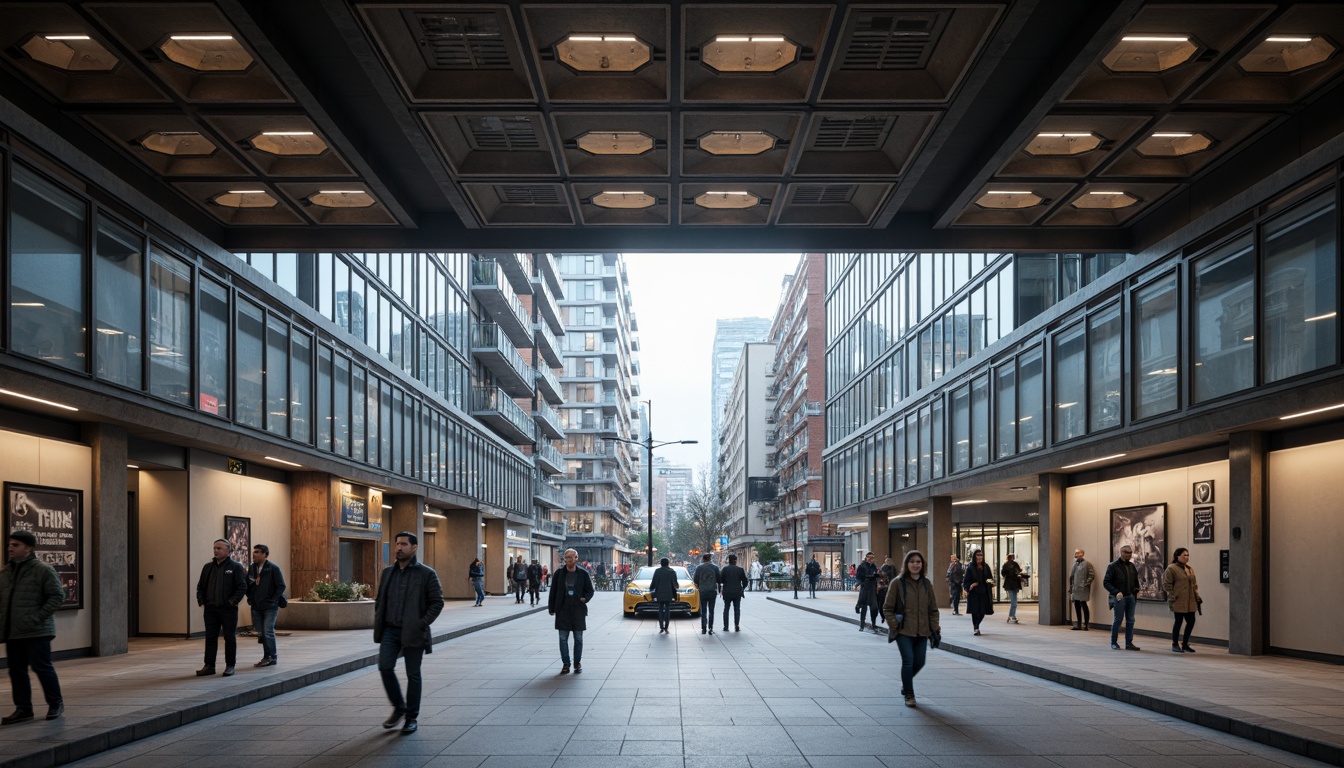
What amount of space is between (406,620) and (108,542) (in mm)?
9417

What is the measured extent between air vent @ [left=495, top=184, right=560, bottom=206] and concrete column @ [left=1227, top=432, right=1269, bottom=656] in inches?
458

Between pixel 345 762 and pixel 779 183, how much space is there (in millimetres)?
11097

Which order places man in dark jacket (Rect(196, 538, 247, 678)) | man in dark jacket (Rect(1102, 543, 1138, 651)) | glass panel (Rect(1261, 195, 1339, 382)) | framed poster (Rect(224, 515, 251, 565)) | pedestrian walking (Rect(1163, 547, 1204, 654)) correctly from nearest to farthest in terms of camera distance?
man in dark jacket (Rect(196, 538, 247, 678)), glass panel (Rect(1261, 195, 1339, 382)), pedestrian walking (Rect(1163, 547, 1204, 654)), man in dark jacket (Rect(1102, 543, 1138, 651)), framed poster (Rect(224, 515, 251, 565))

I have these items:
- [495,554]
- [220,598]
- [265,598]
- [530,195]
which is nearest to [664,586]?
[530,195]

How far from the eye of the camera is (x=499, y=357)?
50.7 metres

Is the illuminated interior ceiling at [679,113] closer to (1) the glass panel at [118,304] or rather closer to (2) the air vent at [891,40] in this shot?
(2) the air vent at [891,40]

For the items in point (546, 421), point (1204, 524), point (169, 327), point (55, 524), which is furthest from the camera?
point (546, 421)

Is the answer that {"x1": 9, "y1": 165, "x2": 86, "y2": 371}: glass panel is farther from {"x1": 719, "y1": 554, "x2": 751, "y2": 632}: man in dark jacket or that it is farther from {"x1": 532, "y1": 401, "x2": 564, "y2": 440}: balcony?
{"x1": 532, "y1": 401, "x2": 564, "y2": 440}: balcony

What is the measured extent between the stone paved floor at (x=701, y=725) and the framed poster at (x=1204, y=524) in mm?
5888

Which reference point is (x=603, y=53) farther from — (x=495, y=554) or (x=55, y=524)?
(x=495, y=554)

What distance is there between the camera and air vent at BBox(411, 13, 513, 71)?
12.9m

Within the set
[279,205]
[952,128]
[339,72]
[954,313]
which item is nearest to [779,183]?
[952,128]

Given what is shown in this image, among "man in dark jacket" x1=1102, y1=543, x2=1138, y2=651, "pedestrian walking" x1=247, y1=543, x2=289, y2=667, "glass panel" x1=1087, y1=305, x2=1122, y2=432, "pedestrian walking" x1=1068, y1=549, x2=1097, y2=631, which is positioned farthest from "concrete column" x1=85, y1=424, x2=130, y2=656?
"pedestrian walking" x1=1068, y1=549, x2=1097, y2=631

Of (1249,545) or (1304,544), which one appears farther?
(1249,545)
